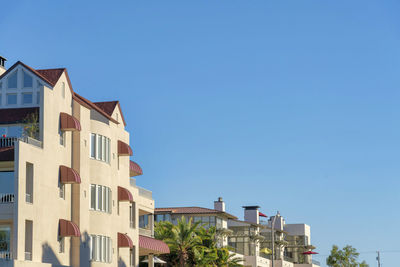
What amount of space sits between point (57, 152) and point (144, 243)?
1634cm

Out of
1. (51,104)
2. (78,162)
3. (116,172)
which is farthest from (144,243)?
(51,104)

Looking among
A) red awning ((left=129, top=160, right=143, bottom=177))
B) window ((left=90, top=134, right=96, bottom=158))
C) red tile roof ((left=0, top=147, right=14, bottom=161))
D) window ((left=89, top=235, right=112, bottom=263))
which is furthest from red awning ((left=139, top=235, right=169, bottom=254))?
red tile roof ((left=0, top=147, right=14, bottom=161))

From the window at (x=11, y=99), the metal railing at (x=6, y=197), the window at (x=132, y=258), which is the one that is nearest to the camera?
the metal railing at (x=6, y=197)

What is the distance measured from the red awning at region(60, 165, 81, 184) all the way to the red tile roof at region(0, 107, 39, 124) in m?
3.77

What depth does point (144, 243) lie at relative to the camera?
60438 millimetres

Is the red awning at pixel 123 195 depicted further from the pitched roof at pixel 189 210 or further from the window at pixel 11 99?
the pitched roof at pixel 189 210

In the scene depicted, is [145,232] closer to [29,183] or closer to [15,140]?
[15,140]

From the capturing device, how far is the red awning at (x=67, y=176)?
46.7 metres

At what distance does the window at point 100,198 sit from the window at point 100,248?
189cm

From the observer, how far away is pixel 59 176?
46.8 m

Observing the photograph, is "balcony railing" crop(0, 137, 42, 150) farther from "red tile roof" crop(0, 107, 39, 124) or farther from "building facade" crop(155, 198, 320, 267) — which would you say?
"building facade" crop(155, 198, 320, 267)

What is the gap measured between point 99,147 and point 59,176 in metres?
5.21

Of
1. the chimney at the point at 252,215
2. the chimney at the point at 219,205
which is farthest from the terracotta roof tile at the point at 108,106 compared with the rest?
the chimney at the point at 252,215

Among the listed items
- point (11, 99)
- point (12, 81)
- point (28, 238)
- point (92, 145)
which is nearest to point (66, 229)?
point (28, 238)
